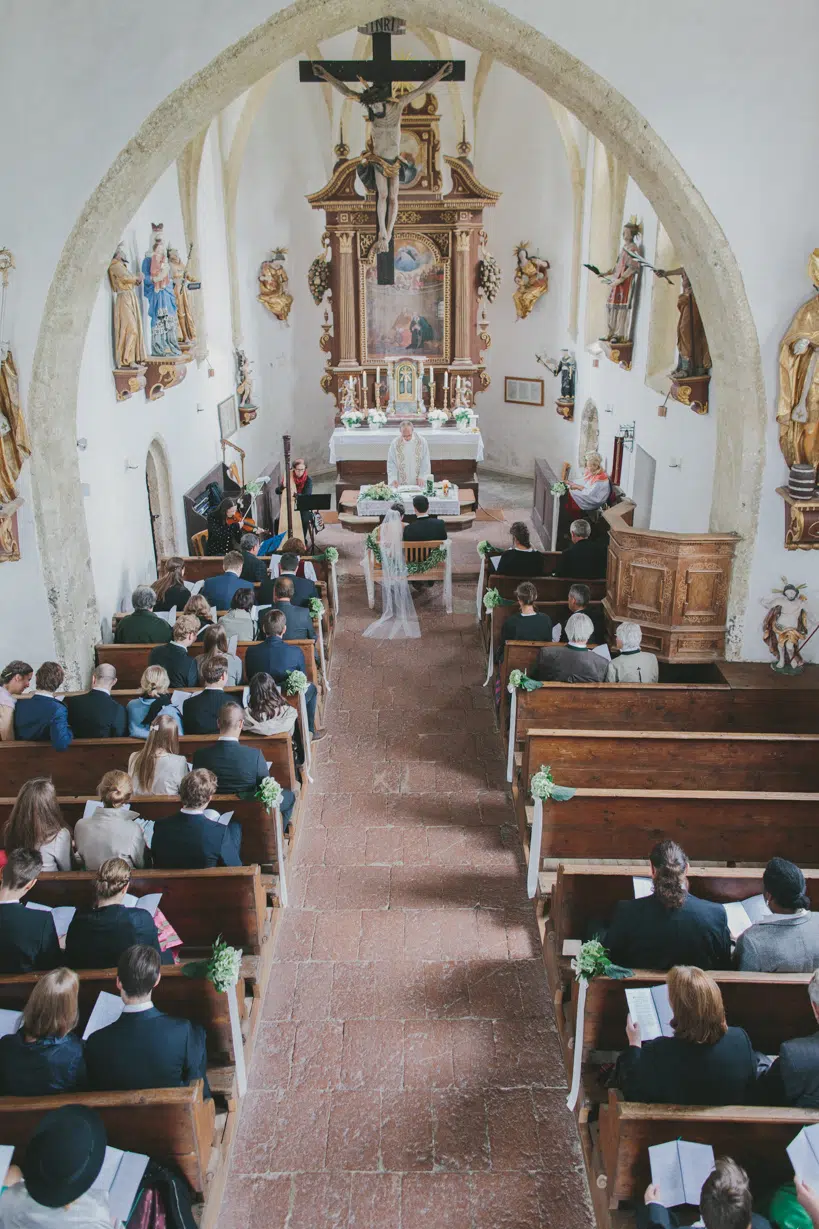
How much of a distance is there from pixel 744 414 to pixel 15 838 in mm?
5921

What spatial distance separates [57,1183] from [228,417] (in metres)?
13.3

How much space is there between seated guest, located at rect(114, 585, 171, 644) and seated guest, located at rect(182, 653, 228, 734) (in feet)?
6.38

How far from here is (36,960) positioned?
4.15 meters

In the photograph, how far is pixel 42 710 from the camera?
615 cm

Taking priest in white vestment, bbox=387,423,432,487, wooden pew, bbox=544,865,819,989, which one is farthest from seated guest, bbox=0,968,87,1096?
priest in white vestment, bbox=387,423,432,487

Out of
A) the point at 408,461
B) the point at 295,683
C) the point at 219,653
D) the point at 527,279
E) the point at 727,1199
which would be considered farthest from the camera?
the point at 527,279

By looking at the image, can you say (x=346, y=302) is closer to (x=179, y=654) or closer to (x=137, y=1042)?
(x=179, y=654)

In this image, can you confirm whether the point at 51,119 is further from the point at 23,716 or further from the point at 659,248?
the point at 659,248

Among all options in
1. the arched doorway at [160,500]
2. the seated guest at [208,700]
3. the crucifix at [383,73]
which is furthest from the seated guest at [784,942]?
the arched doorway at [160,500]

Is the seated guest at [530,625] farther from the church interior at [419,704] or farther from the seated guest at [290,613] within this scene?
the seated guest at [290,613]

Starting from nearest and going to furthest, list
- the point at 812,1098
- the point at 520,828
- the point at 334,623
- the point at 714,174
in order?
the point at 812,1098 → the point at 520,828 → the point at 714,174 → the point at 334,623

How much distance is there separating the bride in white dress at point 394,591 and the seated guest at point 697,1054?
7145 millimetres

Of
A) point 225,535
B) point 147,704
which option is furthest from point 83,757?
point 225,535

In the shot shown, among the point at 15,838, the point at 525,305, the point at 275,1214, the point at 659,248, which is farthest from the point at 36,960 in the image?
the point at 525,305
